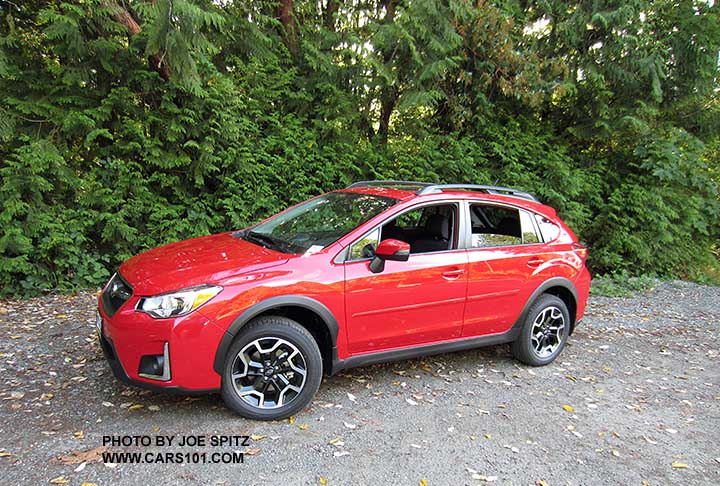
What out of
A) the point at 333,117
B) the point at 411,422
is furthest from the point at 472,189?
the point at 333,117

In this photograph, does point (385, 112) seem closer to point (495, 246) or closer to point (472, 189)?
point (472, 189)

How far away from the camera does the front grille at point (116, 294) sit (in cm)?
328

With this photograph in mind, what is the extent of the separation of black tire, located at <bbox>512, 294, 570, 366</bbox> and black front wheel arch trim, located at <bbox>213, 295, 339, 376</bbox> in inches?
76.3

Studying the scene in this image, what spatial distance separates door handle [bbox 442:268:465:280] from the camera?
12.7 ft

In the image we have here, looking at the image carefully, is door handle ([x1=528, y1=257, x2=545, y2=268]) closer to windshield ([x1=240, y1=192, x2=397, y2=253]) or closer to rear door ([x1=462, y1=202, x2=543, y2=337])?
rear door ([x1=462, y1=202, x2=543, y2=337])

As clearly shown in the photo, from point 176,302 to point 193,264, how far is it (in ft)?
1.38

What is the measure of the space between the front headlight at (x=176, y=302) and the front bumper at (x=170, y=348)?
0.14 feet

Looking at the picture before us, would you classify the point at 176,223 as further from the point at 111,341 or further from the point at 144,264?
the point at 111,341

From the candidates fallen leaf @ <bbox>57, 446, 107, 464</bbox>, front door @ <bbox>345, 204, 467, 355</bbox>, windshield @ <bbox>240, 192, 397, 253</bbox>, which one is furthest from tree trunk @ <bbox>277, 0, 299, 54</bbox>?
fallen leaf @ <bbox>57, 446, 107, 464</bbox>

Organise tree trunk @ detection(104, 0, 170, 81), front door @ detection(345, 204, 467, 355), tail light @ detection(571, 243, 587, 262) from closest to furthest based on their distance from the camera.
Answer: front door @ detection(345, 204, 467, 355), tail light @ detection(571, 243, 587, 262), tree trunk @ detection(104, 0, 170, 81)

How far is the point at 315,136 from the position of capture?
25.5 feet

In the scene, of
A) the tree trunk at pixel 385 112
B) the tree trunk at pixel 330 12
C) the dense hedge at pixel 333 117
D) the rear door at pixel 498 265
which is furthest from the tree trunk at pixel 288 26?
the rear door at pixel 498 265

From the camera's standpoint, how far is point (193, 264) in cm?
342

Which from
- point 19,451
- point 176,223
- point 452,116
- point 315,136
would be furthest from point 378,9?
point 19,451
